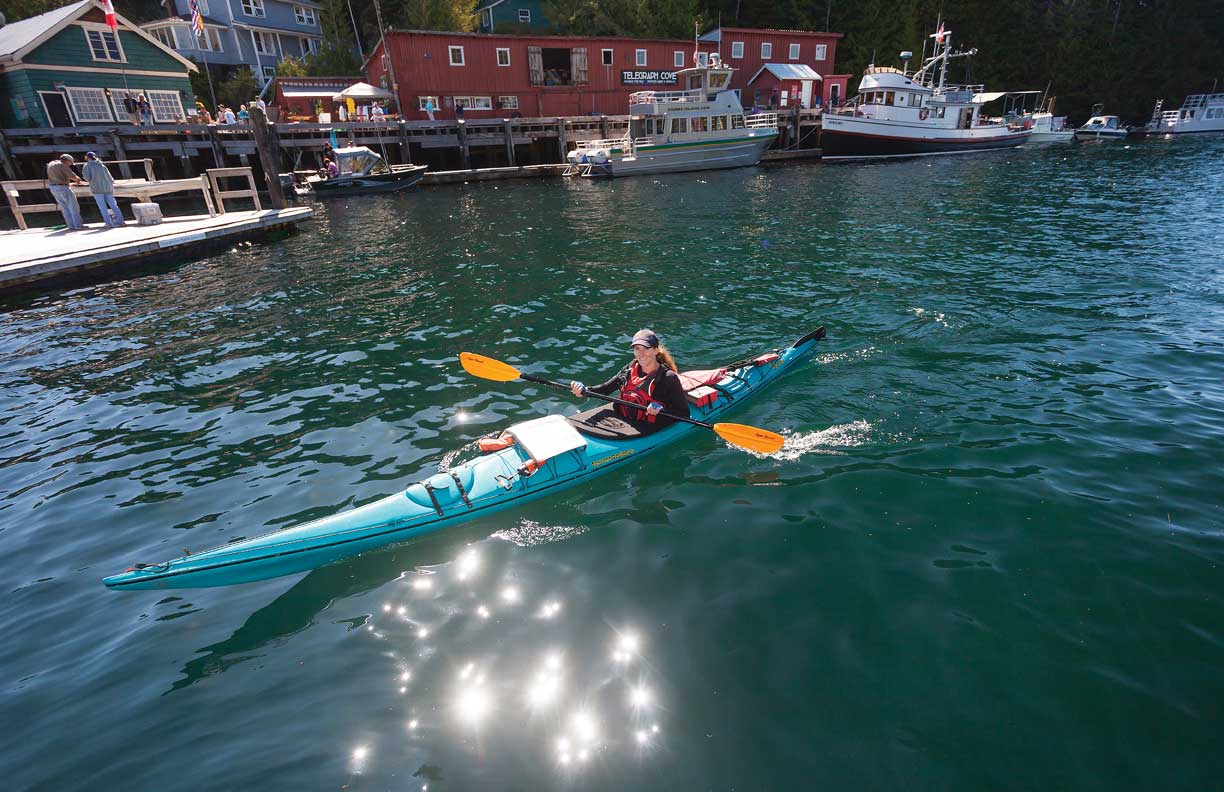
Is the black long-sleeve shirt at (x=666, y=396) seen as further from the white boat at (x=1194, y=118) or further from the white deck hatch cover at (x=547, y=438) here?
the white boat at (x=1194, y=118)

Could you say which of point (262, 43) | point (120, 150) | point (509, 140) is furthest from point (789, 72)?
point (120, 150)

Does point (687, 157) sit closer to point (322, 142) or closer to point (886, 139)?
point (886, 139)

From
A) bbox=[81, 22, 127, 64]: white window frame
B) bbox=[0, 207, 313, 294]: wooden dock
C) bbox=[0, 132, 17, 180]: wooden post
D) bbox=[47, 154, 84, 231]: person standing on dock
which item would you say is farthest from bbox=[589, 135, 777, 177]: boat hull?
bbox=[0, 132, 17, 180]: wooden post

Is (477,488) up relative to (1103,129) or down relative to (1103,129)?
down

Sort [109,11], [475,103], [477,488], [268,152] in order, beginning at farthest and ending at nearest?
[475,103], [109,11], [268,152], [477,488]

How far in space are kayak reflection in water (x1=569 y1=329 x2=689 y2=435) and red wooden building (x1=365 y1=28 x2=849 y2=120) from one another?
1323 inches

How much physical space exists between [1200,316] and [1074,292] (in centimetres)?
207

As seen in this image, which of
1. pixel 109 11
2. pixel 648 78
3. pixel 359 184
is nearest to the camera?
pixel 109 11

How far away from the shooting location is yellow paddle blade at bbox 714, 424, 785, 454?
675cm

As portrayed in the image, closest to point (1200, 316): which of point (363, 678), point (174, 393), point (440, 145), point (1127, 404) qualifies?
point (1127, 404)

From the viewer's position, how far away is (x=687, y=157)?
34.7 metres

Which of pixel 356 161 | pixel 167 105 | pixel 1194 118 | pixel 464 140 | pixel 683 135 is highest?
pixel 167 105

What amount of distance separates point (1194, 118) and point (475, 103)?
62622 millimetres

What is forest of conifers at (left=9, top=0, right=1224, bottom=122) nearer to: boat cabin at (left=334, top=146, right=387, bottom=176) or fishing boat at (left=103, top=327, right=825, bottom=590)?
boat cabin at (left=334, top=146, right=387, bottom=176)
